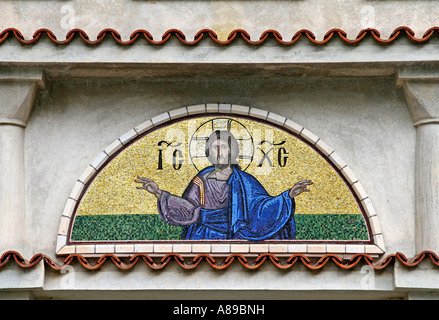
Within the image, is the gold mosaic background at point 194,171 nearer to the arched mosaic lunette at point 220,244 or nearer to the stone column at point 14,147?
the arched mosaic lunette at point 220,244

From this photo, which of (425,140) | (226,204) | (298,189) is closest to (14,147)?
(226,204)

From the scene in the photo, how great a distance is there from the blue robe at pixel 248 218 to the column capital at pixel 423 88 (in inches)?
64.8

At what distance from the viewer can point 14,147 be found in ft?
37.4

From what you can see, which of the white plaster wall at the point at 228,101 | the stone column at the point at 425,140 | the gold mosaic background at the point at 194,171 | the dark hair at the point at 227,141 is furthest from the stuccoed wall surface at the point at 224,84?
the dark hair at the point at 227,141

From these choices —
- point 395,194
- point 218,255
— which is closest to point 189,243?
point 218,255

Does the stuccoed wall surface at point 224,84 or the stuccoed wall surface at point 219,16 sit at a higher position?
the stuccoed wall surface at point 219,16

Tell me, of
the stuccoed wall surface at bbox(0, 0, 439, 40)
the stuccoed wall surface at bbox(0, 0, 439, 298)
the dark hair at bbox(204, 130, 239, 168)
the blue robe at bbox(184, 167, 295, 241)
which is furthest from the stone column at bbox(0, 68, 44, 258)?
the dark hair at bbox(204, 130, 239, 168)

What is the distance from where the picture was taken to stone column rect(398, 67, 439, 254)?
11148 mm

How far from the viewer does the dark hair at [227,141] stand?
38.2ft

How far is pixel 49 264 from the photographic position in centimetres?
1067

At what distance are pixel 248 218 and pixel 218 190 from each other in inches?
17.9

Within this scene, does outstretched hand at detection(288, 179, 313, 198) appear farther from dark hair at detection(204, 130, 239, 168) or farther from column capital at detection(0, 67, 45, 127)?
column capital at detection(0, 67, 45, 127)

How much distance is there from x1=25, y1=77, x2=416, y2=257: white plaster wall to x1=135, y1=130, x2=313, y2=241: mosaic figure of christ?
1.95 feet

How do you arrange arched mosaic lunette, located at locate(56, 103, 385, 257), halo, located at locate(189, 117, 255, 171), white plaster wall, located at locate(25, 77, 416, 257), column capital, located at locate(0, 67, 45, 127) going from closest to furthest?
arched mosaic lunette, located at locate(56, 103, 385, 257) < column capital, located at locate(0, 67, 45, 127) < white plaster wall, located at locate(25, 77, 416, 257) < halo, located at locate(189, 117, 255, 171)
